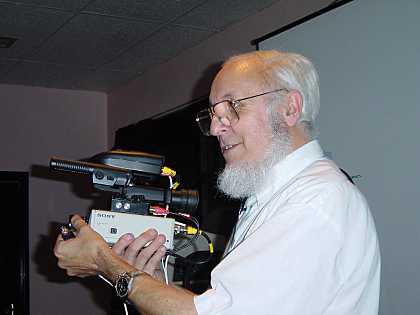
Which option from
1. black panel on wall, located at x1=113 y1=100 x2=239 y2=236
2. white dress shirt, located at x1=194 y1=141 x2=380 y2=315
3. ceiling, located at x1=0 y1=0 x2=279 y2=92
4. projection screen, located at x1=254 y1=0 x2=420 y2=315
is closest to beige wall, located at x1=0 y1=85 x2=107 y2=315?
ceiling, located at x1=0 y1=0 x2=279 y2=92

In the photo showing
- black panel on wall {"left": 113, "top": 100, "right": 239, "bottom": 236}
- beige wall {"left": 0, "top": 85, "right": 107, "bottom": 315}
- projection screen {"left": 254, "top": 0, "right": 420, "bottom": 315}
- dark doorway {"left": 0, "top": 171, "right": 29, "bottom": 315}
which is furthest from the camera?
beige wall {"left": 0, "top": 85, "right": 107, "bottom": 315}

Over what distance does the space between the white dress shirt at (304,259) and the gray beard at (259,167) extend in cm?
14

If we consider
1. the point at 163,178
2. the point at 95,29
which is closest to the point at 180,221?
the point at 163,178

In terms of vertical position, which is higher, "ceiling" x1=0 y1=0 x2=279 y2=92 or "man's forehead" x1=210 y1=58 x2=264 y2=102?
"ceiling" x1=0 y1=0 x2=279 y2=92

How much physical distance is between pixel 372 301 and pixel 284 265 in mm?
268

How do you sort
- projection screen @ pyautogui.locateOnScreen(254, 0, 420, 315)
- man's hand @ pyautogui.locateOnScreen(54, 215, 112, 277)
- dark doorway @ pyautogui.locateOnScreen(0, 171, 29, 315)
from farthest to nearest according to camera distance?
dark doorway @ pyautogui.locateOnScreen(0, 171, 29, 315)
projection screen @ pyautogui.locateOnScreen(254, 0, 420, 315)
man's hand @ pyautogui.locateOnScreen(54, 215, 112, 277)

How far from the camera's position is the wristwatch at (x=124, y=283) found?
1.18 meters

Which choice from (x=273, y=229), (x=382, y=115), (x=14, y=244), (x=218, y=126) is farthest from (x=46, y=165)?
(x=273, y=229)

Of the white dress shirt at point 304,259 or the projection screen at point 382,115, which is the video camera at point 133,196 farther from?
the projection screen at point 382,115

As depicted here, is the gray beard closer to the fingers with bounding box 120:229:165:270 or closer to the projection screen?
the fingers with bounding box 120:229:165:270

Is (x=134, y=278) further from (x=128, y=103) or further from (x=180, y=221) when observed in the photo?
(x=128, y=103)

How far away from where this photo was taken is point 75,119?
495cm

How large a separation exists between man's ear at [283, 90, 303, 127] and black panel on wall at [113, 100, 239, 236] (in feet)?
6.33

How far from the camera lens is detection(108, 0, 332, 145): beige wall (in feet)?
9.87
